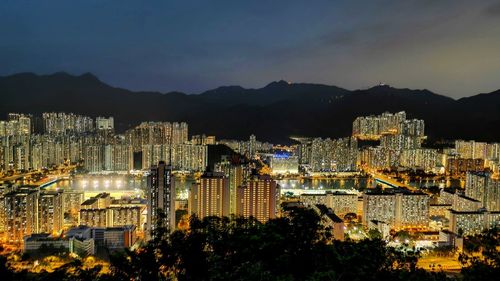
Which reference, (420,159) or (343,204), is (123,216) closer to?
(343,204)

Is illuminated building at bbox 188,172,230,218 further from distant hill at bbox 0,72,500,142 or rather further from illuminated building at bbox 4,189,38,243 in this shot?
distant hill at bbox 0,72,500,142

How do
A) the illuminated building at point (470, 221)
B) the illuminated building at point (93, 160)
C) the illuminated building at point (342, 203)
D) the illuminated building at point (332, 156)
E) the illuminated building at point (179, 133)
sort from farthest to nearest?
1. the illuminated building at point (179, 133)
2. the illuminated building at point (332, 156)
3. the illuminated building at point (93, 160)
4. the illuminated building at point (342, 203)
5. the illuminated building at point (470, 221)

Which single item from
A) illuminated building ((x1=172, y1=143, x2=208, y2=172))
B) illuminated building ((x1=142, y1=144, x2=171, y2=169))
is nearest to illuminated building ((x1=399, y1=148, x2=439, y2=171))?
illuminated building ((x1=172, y1=143, x2=208, y2=172))

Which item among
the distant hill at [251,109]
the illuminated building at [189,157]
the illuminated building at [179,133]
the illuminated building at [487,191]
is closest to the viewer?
the illuminated building at [487,191]

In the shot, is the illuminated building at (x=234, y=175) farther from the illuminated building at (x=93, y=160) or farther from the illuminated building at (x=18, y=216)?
the illuminated building at (x=93, y=160)

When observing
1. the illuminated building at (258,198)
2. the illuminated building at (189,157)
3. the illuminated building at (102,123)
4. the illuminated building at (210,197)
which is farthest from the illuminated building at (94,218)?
the illuminated building at (102,123)

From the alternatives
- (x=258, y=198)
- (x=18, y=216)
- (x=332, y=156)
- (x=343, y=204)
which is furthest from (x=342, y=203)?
(x=332, y=156)
